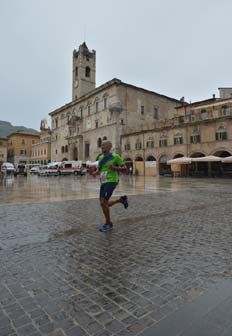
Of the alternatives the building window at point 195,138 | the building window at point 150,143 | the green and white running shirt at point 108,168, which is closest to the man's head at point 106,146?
the green and white running shirt at point 108,168

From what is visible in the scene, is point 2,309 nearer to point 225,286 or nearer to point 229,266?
point 225,286

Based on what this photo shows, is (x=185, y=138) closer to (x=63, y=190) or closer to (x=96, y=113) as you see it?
(x=96, y=113)

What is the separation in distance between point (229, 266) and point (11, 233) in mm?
3891

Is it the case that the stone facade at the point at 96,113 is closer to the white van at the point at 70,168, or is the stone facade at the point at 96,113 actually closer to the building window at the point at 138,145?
the building window at the point at 138,145

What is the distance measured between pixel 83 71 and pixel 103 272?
61230 millimetres

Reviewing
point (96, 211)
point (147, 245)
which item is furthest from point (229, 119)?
point (147, 245)

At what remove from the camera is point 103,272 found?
286 centimetres

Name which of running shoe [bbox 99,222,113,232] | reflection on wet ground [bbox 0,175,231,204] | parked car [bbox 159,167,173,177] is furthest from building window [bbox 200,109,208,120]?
running shoe [bbox 99,222,113,232]

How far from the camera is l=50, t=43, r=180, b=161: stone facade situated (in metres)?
44.0

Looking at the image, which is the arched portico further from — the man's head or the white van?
the man's head

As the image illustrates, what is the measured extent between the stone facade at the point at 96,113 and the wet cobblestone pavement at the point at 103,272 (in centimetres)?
3569

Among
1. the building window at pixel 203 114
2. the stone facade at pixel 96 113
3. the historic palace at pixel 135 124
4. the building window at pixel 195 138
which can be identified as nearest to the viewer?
the historic palace at pixel 135 124

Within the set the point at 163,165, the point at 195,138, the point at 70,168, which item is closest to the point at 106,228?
the point at 195,138

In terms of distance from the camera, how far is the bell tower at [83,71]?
189 ft
